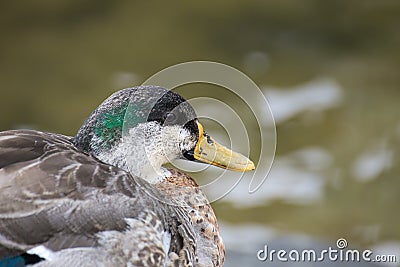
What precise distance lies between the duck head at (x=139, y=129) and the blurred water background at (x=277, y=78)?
2.05 metres

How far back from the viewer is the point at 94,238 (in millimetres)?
3355

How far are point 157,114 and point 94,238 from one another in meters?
0.71

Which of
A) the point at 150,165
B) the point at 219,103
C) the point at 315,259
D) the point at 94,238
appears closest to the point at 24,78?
the point at 219,103

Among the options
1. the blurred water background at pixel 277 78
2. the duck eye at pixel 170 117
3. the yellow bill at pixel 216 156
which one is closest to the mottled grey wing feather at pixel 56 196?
the duck eye at pixel 170 117

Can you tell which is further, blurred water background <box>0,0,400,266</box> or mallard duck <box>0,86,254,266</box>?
blurred water background <box>0,0,400,266</box>

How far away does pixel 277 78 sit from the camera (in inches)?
316

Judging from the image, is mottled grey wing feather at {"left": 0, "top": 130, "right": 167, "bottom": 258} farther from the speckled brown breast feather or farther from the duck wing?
the speckled brown breast feather

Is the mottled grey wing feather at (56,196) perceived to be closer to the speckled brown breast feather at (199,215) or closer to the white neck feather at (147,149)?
the white neck feather at (147,149)

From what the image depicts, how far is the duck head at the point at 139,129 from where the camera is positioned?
3777 mm

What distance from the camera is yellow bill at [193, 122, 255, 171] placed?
13.3ft

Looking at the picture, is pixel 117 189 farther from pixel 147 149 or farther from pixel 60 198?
pixel 147 149

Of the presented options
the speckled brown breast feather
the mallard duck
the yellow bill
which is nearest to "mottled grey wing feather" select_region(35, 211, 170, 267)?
the mallard duck

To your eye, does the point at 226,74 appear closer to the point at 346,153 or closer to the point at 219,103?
the point at 219,103

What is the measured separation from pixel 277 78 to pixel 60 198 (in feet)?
16.1
